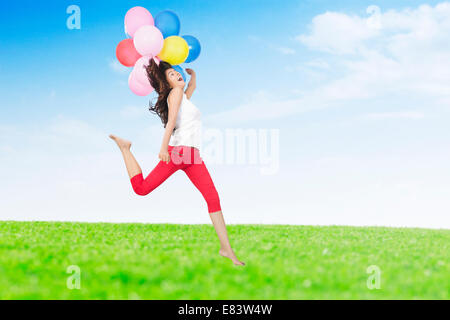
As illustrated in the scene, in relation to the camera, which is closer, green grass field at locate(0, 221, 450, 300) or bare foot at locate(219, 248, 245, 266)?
green grass field at locate(0, 221, 450, 300)

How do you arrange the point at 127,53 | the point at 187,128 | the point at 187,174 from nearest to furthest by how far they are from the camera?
the point at 187,128 → the point at 187,174 → the point at 127,53

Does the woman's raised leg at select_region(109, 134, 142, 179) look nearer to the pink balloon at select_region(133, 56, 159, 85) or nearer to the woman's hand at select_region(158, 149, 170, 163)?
the woman's hand at select_region(158, 149, 170, 163)

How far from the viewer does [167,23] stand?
26.5 feet

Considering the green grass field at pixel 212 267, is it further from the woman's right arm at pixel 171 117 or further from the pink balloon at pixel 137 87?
the pink balloon at pixel 137 87

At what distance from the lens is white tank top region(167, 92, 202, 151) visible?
7066 millimetres

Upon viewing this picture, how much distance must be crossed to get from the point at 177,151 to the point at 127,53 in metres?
2.09

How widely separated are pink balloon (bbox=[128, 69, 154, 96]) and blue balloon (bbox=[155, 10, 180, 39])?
3.02 ft

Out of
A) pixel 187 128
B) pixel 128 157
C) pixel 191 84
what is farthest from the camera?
pixel 191 84

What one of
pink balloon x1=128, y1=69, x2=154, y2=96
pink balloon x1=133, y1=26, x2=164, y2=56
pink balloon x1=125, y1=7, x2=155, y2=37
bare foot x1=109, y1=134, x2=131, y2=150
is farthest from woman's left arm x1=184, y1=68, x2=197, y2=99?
bare foot x1=109, y1=134, x2=131, y2=150

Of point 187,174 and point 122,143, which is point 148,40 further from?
point 187,174

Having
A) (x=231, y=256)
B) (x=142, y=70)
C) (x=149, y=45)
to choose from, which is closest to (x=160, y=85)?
(x=142, y=70)

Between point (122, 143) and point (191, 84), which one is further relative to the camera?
point (191, 84)

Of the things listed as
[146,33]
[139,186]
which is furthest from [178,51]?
[139,186]
